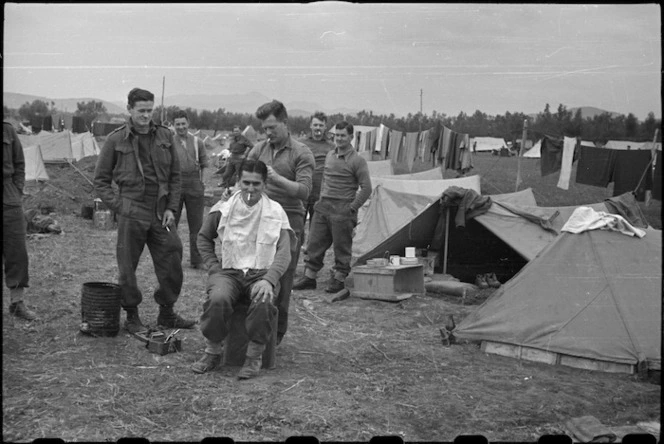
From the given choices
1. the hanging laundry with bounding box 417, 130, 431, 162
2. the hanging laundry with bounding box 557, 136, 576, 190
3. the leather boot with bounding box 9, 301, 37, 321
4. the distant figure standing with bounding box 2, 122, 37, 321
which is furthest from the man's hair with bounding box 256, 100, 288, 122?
the hanging laundry with bounding box 417, 130, 431, 162

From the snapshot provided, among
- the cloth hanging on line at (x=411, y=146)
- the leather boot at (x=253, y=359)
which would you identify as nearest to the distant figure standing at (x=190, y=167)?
the leather boot at (x=253, y=359)

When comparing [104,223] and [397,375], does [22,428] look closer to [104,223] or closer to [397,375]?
[397,375]

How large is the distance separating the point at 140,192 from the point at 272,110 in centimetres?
121

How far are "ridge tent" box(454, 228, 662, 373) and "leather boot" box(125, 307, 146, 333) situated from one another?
2703 millimetres

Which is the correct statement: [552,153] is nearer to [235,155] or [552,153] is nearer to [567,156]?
[567,156]

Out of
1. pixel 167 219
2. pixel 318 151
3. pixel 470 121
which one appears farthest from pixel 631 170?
pixel 470 121

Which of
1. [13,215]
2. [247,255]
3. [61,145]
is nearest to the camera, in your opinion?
[247,255]

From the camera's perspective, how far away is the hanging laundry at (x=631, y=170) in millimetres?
14680

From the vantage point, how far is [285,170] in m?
5.39

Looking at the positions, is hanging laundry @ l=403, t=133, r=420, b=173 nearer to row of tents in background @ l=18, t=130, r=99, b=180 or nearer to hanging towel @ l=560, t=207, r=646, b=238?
row of tents in background @ l=18, t=130, r=99, b=180

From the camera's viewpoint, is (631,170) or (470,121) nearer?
(631,170)

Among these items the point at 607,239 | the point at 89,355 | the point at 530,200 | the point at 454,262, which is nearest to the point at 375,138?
the point at 530,200

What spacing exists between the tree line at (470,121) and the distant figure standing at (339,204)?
3.48 meters

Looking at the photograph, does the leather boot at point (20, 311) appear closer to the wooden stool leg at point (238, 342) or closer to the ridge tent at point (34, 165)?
the wooden stool leg at point (238, 342)
